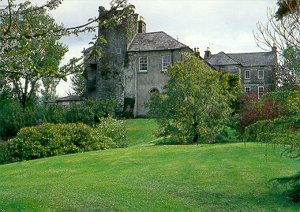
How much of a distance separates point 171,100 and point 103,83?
24.3 m

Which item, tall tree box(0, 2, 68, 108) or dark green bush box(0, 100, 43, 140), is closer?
tall tree box(0, 2, 68, 108)

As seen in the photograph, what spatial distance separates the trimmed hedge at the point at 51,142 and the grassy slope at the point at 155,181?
6.28 m

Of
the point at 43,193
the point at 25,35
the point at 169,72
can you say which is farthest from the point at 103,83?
the point at 25,35

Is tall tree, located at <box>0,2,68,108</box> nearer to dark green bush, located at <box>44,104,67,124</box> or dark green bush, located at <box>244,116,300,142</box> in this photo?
dark green bush, located at <box>244,116,300,142</box>

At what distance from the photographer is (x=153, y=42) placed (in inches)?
1961

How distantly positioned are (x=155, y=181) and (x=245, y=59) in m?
68.0

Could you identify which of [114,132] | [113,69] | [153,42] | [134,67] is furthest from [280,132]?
[113,69]

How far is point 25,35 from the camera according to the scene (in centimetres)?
764

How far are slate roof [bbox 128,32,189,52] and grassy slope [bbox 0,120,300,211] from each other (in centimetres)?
3082

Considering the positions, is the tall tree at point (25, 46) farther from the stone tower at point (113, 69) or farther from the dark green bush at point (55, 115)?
the stone tower at point (113, 69)

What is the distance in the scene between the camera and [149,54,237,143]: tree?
26.9 m

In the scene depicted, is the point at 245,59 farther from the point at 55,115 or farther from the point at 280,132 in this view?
the point at 280,132

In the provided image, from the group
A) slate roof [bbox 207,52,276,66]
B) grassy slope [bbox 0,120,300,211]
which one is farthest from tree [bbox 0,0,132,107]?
slate roof [bbox 207,52,276,66]

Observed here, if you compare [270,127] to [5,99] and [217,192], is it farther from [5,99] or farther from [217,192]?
[5,99]
